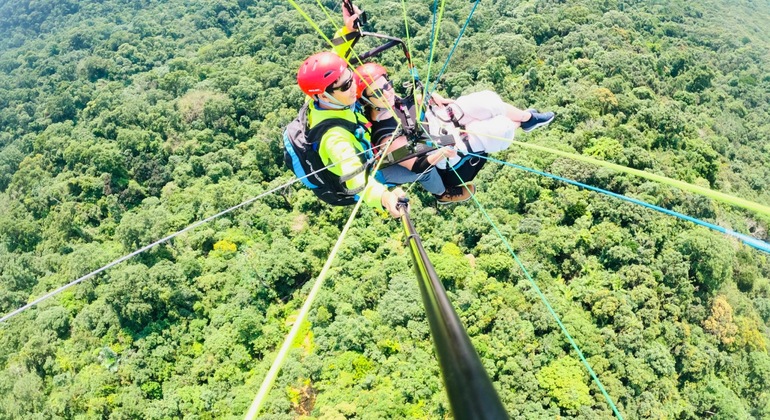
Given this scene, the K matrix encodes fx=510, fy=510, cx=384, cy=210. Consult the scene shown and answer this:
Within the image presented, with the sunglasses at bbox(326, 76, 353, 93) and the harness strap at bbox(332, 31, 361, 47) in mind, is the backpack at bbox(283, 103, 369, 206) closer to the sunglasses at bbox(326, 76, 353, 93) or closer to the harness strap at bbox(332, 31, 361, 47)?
the sunglasses at bbox(326, 76, 353, 93)

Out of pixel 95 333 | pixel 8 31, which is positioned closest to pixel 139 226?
A: pixel 95 333

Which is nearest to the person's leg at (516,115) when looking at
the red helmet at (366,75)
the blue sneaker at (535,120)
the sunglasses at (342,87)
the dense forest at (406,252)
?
the blue sneaker at (535,120)

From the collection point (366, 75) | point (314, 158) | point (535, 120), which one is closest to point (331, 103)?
point (314, 158)

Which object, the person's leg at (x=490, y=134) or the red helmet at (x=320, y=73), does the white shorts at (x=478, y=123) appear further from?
the red helmet at (x=320, y=73)

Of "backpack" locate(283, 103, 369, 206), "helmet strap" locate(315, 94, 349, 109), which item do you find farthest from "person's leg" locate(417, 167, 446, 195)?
"helmet strap" locate(315, 94, 349, 109)

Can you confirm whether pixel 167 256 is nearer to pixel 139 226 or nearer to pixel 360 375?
pixel 139 226

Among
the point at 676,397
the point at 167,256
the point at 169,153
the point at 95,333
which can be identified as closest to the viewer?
the point at 676,397
